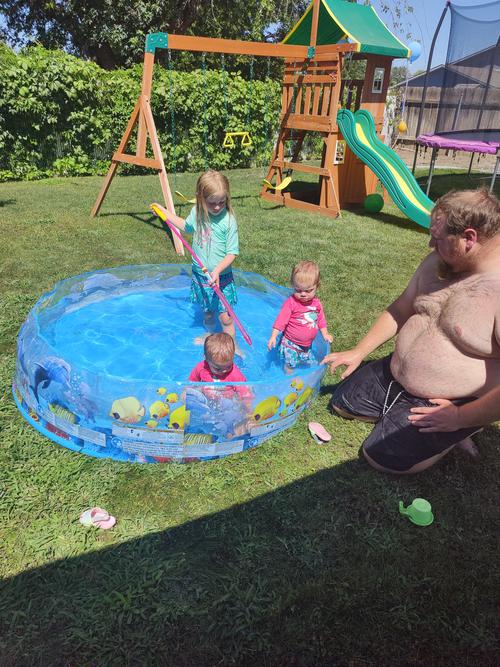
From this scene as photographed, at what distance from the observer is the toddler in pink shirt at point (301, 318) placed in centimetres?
359

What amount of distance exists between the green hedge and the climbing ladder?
67 cm

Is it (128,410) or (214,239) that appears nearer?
(128,410)

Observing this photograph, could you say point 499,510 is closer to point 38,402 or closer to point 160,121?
point 38,402

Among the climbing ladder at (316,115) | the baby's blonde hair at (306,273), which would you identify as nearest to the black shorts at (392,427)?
the baby's blonde hair at (306,273)

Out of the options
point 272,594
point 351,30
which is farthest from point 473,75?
point 272,594

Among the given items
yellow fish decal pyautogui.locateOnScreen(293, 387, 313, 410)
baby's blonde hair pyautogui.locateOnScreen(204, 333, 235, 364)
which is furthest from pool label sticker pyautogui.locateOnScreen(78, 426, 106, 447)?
yellow fish decal pyautogui.locateOnScreen(293, 387, 313, 410)

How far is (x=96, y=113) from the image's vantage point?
12203 millimetres

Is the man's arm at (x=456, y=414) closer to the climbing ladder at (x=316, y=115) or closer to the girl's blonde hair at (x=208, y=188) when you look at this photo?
the girl's blonde hair at (x=208, y=188)

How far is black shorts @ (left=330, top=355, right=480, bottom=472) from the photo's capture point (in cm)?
282

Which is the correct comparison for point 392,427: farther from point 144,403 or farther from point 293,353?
point 144,403

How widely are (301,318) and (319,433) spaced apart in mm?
968

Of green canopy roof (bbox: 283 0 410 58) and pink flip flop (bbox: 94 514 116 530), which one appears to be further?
green canopy roof (bbox: 283 0 410 58)

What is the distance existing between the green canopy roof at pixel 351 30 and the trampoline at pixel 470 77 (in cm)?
143

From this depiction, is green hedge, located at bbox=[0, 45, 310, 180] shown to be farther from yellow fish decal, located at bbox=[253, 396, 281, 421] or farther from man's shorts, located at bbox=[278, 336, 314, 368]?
yellow fish decal, located at bbox=[253, 396, 281, 421]
